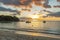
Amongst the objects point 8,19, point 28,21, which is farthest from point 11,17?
point 28,21

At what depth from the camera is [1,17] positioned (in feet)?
601

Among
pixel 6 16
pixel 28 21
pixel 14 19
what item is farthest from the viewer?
pixel 14 19

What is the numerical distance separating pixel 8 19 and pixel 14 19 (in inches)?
407

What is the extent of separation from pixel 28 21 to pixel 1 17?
37.6 meters

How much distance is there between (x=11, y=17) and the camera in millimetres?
187125

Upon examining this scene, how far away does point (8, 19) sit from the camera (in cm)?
18550

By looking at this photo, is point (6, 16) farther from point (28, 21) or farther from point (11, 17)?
point (28, 21)

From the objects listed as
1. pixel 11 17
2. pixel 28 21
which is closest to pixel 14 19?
pixel 11 17

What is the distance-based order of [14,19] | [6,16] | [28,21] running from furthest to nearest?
[14,19]
[6,16]
[28,21]

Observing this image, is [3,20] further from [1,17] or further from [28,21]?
[28,21]

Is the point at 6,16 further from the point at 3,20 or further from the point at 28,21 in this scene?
the point at 28,21

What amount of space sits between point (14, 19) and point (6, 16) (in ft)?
44.5

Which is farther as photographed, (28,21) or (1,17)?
(1,17)

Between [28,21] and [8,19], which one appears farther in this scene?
[8,19]
